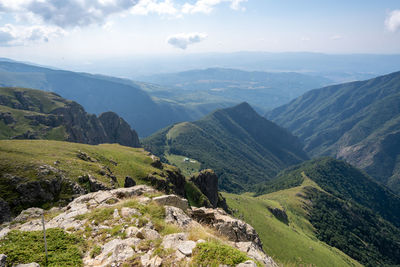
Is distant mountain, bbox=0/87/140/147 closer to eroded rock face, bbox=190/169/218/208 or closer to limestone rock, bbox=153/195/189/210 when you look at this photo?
eroded rock face, bbox=190/169/218/208

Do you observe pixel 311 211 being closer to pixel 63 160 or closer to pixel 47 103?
pixel 63 160

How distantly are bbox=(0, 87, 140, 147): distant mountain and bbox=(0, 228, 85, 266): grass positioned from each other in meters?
130

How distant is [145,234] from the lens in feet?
47.2

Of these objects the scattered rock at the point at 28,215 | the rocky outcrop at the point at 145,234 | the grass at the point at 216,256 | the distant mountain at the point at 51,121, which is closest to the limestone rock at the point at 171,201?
the rocky outcrop at the point at 145,234

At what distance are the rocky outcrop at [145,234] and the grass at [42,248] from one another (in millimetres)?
715

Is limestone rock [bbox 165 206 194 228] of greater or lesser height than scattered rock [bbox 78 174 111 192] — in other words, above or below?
above

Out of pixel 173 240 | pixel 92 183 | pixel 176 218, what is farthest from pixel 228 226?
pixel 92 183

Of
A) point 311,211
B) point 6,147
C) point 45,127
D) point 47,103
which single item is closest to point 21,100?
point 47,103

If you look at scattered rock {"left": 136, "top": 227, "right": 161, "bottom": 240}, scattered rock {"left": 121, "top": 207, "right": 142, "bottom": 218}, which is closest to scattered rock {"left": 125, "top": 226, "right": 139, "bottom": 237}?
scattered rock {"left": 136, "top": 227, "right": 161, "bottom": 240}

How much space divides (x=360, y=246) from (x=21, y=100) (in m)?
277

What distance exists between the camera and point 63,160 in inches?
1775

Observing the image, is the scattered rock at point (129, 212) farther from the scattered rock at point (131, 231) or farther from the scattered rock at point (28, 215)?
the scattered rock at point (28, 215)

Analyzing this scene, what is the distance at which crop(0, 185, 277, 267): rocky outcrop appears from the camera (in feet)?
38.8

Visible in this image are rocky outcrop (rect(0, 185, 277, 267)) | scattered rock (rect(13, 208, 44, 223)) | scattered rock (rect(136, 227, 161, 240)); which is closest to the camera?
rocky outcrop (rect(0, 185, 277, 267))
